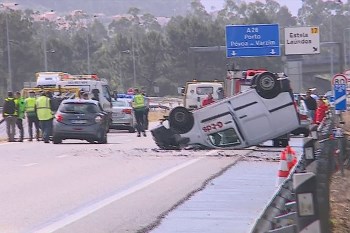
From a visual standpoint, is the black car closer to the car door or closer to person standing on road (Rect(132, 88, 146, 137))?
person standing on road (Rect(132, 88, 146, 137))

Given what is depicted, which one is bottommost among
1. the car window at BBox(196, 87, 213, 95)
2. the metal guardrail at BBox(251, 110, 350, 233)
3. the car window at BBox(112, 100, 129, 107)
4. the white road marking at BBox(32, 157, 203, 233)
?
the white road marking at BBox(32, 157, 203, 233)

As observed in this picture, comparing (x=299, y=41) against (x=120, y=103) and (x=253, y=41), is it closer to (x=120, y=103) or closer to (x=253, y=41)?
(x=253, y=41)

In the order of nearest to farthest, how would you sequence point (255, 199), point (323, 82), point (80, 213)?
point (80, 213) < point (255, 199) < point (323, 82)

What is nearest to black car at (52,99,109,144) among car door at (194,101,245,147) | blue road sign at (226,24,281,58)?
car door at (194,101,245,147)

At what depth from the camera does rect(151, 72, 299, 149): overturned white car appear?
23.6 meters

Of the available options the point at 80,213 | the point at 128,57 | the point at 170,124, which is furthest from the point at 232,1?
the point at 80,213

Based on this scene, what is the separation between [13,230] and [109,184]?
17.0 feet

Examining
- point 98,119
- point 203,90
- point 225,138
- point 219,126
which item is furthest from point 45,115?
point 203,90

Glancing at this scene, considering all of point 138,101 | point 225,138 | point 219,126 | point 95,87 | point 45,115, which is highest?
point 95,87

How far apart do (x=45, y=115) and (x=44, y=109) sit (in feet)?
0.67

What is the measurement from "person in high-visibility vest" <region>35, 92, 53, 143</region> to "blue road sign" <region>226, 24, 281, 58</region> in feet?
59.0

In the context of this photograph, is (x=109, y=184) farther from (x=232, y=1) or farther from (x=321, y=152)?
(x=232, y=1)

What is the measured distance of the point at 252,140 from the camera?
78.4ft

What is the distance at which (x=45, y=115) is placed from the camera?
29781 millimetres
